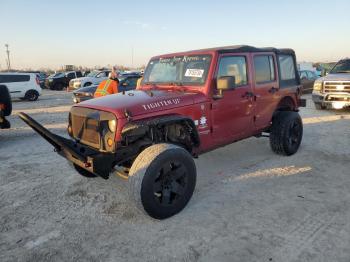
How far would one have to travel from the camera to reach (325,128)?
882cm

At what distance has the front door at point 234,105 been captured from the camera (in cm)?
485

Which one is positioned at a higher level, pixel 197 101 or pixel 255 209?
pixel 197 101

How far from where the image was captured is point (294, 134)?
642 cm

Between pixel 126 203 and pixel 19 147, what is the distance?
433 cm

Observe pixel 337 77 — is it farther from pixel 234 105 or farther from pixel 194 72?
pixel 194 72

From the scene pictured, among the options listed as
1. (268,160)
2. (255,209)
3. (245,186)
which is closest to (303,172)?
(268,160)

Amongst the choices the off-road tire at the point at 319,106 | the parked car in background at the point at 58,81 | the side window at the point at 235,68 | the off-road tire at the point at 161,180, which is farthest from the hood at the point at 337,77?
the parked car in background at the point at 58,81

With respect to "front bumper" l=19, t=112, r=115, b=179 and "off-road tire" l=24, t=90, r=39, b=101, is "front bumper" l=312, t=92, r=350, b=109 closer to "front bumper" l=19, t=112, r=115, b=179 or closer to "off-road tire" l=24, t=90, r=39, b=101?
"front bumper" l=19, t=112, r=115, b=179

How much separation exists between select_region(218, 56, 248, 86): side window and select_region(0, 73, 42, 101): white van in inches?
624

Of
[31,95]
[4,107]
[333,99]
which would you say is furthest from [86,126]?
[31,95]

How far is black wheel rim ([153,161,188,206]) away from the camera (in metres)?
3.81

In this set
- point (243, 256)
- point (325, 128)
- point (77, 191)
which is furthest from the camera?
point (325, 128)

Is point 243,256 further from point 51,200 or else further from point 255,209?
point 51,200

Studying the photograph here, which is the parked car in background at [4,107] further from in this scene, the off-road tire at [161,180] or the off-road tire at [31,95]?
the off-road tire at [31,95]
